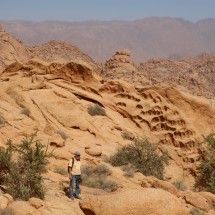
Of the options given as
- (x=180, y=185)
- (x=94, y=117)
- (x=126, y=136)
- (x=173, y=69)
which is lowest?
(x=173, y=69)

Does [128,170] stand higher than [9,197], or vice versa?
[9,197]

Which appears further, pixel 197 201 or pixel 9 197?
pixel 197 201

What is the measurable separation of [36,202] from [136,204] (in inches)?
76.8

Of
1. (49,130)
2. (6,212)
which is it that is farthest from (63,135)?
(6,212)

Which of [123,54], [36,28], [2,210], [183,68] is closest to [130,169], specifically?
[2,210]

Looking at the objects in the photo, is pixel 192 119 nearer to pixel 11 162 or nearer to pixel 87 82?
pixel 87 82

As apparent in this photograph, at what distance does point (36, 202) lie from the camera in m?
7.79

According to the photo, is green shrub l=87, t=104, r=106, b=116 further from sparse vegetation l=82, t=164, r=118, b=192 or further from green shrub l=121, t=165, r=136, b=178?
sparse vegetation l=82, t=164, r=118, b=192

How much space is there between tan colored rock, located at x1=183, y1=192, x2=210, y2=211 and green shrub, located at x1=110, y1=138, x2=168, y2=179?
327 cm

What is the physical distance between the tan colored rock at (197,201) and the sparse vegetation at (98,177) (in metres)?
1.93

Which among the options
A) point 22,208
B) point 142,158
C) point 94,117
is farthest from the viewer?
point 94,117

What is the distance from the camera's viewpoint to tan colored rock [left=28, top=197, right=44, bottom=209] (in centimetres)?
774

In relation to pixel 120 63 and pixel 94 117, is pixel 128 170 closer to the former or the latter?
pixel 94 117

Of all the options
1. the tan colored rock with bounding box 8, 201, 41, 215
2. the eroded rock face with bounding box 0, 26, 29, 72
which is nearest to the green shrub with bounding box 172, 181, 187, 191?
the tan colored rock with bounding box 8, 201, 41, 215
